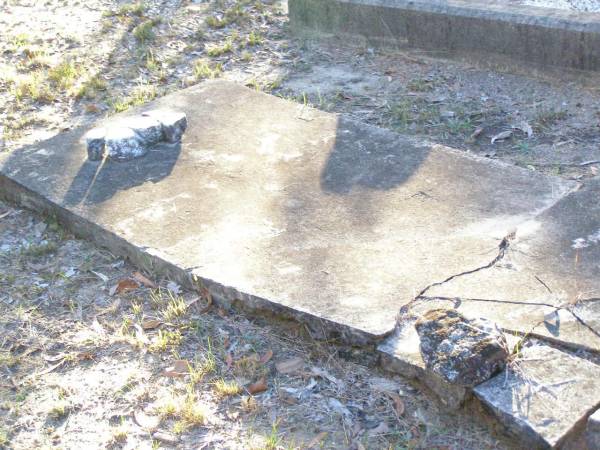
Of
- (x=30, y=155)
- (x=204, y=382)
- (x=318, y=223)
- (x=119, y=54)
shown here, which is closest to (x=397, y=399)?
(x=204, y=382)

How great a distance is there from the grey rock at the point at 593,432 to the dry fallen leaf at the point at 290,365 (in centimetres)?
104

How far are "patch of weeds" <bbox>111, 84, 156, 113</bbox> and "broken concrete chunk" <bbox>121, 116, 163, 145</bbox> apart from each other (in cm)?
108

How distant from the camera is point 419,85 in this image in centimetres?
544

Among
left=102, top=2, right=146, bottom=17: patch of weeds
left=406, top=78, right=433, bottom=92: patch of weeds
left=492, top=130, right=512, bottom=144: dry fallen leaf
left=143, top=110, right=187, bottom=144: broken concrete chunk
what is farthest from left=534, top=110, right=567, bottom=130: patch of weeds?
left=102, top=2, right=146, bottom=17: patch of weeds

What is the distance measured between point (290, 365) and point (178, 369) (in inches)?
16.4

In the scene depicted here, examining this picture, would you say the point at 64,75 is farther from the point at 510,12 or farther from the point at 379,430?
the point at 379,430

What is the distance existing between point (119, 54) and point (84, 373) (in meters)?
3.69

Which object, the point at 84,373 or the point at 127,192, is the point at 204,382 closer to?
the point at 84,373

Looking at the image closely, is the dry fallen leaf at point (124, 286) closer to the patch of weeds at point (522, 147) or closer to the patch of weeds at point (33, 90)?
the patch of weeds at point (522, 147)

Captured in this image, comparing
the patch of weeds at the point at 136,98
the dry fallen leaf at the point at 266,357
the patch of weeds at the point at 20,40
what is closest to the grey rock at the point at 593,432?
the dry fallen leaf at the point at 266,357

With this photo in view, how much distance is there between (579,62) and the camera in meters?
5.09

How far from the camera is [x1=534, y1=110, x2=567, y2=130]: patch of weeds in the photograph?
15.9 ft

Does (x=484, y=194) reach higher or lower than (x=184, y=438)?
higher

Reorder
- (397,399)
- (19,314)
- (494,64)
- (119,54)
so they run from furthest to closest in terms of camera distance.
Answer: (119,54), (494,64), (19,314), (397,399)
